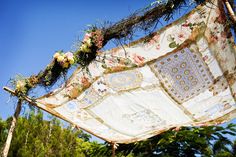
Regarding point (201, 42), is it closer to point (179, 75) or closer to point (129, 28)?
point (179, 75)

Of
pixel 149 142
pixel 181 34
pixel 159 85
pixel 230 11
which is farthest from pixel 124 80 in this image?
pixel 149 142

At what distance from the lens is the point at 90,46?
4102 millimetres

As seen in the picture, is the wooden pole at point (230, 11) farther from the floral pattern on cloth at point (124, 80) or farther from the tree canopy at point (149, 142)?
the tree canopy at point (149, 142)

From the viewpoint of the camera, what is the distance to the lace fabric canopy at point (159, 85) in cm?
314

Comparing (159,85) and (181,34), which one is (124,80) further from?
(181,34)

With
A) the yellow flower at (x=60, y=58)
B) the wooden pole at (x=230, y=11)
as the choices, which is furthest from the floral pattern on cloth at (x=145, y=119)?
the wooden pole at (x=230, y=11)

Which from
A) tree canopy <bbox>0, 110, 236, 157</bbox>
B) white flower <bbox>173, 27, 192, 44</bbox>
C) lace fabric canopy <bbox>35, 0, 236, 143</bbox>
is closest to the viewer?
lace fabric canopy <bbox>35, 0, 236, 143</bbox>

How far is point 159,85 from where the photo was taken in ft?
11.7

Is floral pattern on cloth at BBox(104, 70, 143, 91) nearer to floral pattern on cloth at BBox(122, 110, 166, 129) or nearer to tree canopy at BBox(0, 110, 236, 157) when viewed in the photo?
floral pattern on cloth at BBox(122, 110, 166, 129)

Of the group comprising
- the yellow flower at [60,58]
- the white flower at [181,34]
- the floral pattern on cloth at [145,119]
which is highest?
the yellow flower at [60,58]

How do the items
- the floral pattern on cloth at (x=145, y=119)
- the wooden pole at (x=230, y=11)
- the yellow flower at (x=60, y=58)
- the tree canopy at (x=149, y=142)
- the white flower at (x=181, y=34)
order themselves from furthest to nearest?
the tree canopy at (x=149, y=142)
the yellow flower at (x=60, y=58)
the floral pattern on cloth at (x=145, y=119)
the white flower at (x=181, y=34)
the wooden pole at (x=230, y=11)

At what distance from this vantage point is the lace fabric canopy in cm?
314

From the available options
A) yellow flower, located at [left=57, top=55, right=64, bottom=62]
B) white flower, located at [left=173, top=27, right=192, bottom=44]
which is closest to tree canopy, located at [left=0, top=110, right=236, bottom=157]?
yellow flower, located at [left=57, top=55, right=64, bottom=62]

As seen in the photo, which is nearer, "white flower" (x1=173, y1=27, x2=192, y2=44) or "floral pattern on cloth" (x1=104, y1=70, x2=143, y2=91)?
"white flower" (x1=173, y1=27, x2=192, y2=44)
